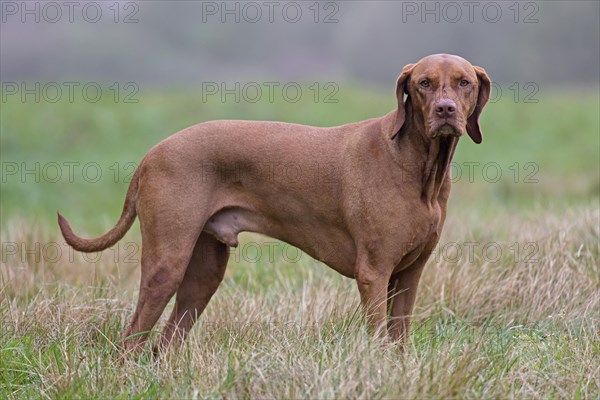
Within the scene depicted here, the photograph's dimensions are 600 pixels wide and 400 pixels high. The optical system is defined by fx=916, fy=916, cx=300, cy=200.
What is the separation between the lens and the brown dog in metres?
4.70

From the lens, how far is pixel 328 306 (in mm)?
5691

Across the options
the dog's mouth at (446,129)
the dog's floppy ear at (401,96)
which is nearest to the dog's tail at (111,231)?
the dog's floppy ear at (401,96)

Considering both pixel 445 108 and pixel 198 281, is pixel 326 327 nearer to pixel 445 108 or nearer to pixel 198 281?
pixel 198 281

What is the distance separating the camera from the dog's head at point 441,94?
445 cm

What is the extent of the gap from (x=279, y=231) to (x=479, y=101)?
1301 mm

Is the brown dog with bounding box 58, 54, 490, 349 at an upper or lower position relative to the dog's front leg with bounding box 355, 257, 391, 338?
upper

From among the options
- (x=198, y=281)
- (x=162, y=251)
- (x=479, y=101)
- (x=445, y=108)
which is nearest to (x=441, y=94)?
(x=445, y=108)

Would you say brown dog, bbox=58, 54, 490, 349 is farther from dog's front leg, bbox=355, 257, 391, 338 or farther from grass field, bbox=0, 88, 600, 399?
grass field, bbox=0, 88, 600, 399

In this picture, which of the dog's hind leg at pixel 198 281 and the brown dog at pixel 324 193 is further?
the dog's hind leg at pixel 198 281

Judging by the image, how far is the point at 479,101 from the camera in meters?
4.80

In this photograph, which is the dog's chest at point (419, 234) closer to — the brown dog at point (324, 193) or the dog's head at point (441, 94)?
the brown dog at point (324, 193)

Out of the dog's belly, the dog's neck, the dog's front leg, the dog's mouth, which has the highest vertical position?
the dog's mouth

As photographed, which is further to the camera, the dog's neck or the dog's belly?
the dog's belly

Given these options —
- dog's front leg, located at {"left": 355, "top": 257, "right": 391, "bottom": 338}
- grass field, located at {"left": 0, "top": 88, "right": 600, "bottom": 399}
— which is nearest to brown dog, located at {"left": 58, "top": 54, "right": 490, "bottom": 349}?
dog's front leg, located at {"left": 355, "top": 257, "right": 391, "bottom": 338}
